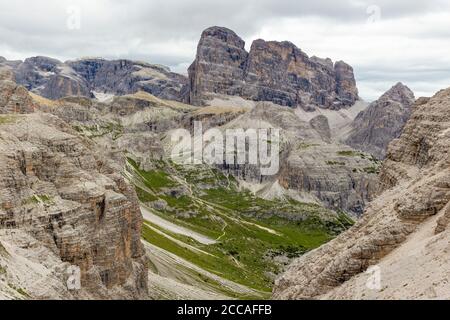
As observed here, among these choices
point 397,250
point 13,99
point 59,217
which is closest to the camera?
point 397,250

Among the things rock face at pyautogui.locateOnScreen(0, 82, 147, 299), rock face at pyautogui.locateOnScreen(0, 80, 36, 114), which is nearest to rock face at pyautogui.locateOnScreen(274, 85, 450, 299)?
rock face at pyautogui.locateOnScreen(0, 82, 147, 299)

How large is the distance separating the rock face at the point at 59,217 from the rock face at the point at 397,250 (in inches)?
1239

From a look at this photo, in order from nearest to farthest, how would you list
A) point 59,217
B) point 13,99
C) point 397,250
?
point 397,250 < point 59,217 < point 13,99

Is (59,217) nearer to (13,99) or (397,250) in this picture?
(397,250)

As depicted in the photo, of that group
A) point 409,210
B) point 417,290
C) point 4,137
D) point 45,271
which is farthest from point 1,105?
point 417,290

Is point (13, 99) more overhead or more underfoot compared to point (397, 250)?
more overhead

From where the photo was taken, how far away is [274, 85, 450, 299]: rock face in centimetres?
4694

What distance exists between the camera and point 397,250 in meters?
56.3

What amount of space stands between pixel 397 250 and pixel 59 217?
50.8 meters

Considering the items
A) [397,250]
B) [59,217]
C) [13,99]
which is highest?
[13,99]

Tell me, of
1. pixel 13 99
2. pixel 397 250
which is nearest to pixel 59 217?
pixel 397 250

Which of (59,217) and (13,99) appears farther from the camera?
(13,99)
